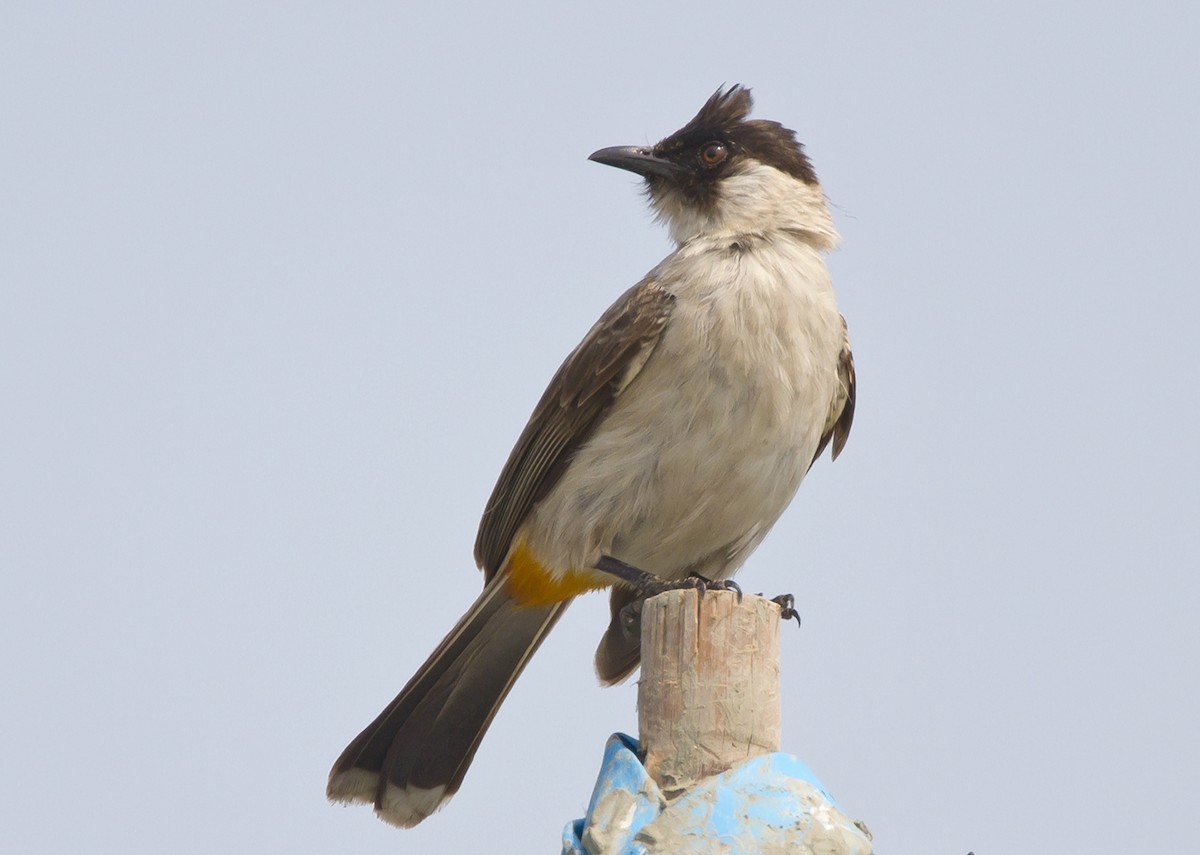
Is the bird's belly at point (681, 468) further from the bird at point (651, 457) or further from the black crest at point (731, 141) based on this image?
the black crest at point (731, 141)

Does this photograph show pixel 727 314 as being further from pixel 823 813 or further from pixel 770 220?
pixel 823 813

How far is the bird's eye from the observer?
521 cm

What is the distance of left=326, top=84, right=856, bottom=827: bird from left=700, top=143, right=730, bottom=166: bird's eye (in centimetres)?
10

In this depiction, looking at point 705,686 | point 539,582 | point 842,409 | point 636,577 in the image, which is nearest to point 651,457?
point 636,577

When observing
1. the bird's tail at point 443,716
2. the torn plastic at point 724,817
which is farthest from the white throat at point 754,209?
the torn plastic at point 724,817

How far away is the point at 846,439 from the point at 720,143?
111cm

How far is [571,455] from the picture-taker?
471 centimetres

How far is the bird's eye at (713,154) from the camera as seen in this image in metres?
5.21

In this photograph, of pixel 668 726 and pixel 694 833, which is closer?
pixel 694 833

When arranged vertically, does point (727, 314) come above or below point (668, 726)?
above

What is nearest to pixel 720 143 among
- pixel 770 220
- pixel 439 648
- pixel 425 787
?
pixel 770 220

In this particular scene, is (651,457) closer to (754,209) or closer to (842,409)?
(842,409)

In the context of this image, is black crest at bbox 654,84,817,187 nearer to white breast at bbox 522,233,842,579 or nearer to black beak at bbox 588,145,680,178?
black beak at bbox 588,145,680,178

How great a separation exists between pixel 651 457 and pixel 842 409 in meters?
0.84
